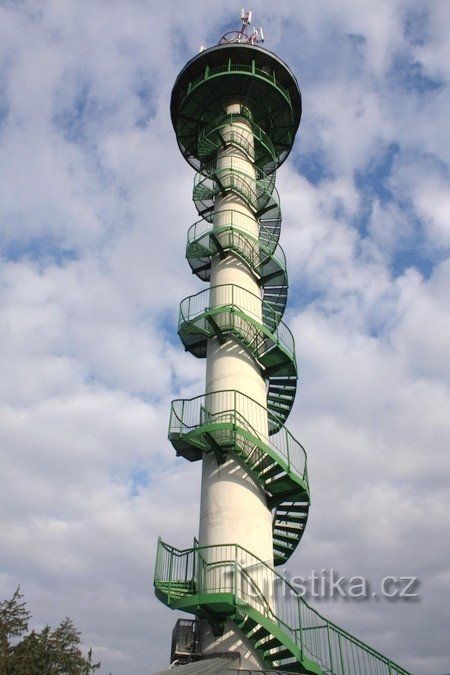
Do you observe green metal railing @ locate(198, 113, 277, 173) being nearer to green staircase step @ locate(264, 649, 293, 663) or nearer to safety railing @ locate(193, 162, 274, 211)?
safety railing @ locate(193, 162, 274, 211)

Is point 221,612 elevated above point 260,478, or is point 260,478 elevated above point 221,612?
point 260,478

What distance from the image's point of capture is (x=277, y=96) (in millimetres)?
33344

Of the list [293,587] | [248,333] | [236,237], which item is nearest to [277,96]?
[236,237]

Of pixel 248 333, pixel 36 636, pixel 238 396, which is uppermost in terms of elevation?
pixel 248 333

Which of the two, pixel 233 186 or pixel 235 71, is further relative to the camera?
pixel 235 71

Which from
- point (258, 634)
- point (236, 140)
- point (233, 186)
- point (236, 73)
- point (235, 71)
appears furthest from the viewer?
point (235, 71)

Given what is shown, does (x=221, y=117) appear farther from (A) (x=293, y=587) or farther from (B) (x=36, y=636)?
(B) (x=36, y=636)

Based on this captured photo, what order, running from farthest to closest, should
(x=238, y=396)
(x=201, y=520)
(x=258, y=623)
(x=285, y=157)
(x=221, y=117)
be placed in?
(x=285, y=157) < (x=221, y=117) < (x=238, y=396) < (x=201, y=520) < (x=258, y=623)

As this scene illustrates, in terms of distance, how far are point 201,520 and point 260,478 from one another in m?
2.39

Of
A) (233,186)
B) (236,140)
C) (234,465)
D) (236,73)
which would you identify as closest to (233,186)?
(233,186)

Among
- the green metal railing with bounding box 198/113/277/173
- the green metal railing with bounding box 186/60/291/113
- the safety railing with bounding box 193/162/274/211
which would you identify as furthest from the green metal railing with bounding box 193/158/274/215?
the green metal railing with bounding box 186/60/291/113

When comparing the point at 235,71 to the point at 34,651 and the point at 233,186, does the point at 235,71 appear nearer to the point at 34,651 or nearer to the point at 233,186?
the point at 233,186

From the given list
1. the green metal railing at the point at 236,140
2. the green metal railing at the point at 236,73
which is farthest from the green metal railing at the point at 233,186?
the green metal railing at the point at 236,73

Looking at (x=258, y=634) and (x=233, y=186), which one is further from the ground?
(x=233, y=186)
